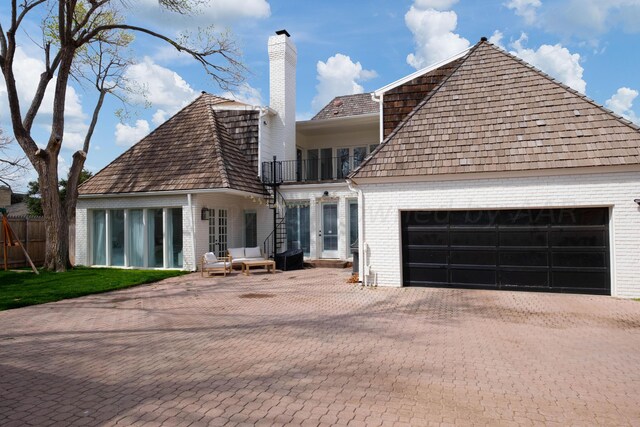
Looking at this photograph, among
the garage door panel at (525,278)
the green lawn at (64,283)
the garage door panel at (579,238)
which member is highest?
the garage door panel at (579,238)

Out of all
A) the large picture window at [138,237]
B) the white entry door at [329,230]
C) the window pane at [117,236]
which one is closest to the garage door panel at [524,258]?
the white entry door at [329,230]

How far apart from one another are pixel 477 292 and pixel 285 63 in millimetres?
12706

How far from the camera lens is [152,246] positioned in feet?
53.5

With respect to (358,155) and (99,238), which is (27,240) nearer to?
(99,238)

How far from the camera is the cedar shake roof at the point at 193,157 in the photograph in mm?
15738

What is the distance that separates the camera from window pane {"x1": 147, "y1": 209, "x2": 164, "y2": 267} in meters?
16.2

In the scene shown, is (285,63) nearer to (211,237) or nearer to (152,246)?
(211,237)

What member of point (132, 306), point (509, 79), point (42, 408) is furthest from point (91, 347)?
point (509, 79)

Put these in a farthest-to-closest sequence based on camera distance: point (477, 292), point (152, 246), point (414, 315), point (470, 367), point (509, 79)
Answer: point (152, 246) → point (509, 79) → point (477, 292) → point (414, 315) → point (470, 367)

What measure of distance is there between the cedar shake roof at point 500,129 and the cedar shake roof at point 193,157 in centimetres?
637

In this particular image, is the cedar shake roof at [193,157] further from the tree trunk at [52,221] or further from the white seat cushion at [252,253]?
the white seat cushion at [252,253]

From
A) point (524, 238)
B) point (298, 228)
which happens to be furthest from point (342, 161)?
point (524, 238)

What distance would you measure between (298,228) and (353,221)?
94.0 inches

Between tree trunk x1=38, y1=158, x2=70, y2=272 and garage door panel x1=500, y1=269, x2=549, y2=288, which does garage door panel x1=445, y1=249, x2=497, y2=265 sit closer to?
garage door panel x1=500, y1=269, x2=549, y2=288
